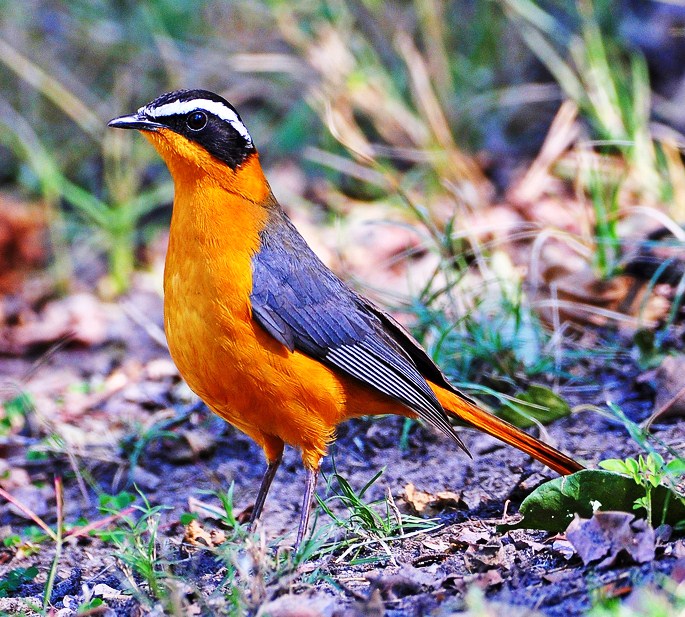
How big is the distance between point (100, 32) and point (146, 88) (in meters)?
0.70

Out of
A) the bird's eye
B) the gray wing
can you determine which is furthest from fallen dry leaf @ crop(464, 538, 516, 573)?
the bird's eye

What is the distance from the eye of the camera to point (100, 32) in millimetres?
9203

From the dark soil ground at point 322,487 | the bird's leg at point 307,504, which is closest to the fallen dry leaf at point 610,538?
the dark soil ground at point 322,487

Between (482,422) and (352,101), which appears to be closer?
(482,422)

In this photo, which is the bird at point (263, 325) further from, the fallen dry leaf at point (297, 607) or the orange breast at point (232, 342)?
the fallen dry leaf at point (297, 607)

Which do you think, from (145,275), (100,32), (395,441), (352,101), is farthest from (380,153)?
(395,441)

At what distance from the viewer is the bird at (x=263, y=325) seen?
162 inches

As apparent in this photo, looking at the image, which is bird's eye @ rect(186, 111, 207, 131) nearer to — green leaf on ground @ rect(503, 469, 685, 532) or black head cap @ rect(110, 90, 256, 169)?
black head cap @ rect(110, 90, 256, 169)

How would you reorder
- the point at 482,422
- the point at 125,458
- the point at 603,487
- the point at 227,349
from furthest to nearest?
the point at 125,458, the point at 482,422, the point at 227,349, the point at 603,487

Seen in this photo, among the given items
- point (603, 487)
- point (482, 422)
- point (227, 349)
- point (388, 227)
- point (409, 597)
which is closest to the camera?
point (409, 597)

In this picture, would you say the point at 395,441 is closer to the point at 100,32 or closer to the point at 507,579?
the point at 507,579

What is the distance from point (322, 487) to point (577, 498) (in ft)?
5.61

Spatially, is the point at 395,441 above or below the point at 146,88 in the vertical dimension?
below

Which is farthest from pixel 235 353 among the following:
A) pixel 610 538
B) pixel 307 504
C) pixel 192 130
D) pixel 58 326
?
pixel 58 326
